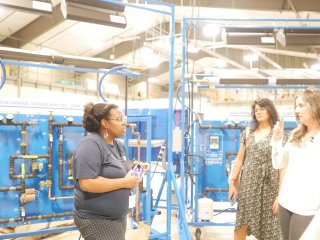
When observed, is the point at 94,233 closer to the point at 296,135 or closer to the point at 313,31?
the point at 296,135

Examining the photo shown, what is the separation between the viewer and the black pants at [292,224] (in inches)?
75.9

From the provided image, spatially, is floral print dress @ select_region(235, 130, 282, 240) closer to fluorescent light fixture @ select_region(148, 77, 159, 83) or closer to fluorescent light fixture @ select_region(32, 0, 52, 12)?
fluorescent light fixture @ select_region(32, 0, 52, 12)

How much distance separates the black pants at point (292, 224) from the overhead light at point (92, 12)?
226 cm

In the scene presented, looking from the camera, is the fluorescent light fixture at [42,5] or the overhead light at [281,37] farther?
the overhead light at [281,37]

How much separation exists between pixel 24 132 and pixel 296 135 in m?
2.79

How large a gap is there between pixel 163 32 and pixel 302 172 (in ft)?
25.4

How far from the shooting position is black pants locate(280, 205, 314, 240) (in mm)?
1929

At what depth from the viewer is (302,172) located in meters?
1.97

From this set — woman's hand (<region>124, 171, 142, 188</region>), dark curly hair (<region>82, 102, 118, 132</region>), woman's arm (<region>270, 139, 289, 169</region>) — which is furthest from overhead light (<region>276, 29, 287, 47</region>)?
woman's hand (<region>124, 171, 142, 188</region>)

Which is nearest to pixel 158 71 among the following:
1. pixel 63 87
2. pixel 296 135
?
pixel 63 87

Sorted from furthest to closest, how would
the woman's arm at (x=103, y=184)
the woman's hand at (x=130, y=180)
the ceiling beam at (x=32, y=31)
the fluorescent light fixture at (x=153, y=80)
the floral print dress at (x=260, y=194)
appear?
the fluorescent light fixture at (x=153, y=80) < the ceiling beam at (x=32, y=31) < the floral print dress at (x=260, y=194) < the woman's hand at (x=130, y=180) < the woman's arm at (x=103, y=184)

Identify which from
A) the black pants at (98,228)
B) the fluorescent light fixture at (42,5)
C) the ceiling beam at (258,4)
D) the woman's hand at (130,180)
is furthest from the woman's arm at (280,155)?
the ceiling beam at (258,4)

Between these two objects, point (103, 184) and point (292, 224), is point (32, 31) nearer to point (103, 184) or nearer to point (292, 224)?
point (103, 184)

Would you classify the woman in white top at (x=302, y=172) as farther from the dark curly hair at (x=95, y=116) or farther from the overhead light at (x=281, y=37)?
the overhead light at (x=281, y=37)
